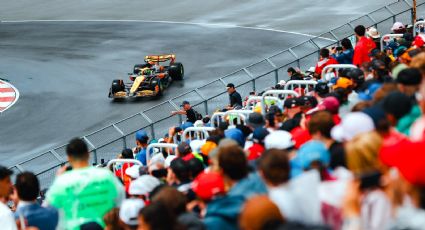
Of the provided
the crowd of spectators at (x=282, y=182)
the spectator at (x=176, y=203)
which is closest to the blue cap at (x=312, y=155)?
the crowd of spectators at (x=282, y=182)

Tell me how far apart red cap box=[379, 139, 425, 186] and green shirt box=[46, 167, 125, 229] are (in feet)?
8.98

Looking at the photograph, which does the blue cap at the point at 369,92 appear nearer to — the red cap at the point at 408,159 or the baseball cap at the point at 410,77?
the baseball cap at the point at 410,77

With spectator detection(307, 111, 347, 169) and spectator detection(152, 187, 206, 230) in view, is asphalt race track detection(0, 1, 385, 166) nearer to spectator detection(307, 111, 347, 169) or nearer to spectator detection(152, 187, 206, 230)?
spectator detection(307, 111, 347, 169)

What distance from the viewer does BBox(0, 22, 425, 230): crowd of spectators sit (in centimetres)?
587

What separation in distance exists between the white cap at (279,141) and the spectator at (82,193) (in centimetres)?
175

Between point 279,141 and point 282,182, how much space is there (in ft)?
8.08

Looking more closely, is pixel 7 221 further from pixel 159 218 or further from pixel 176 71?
pixel 176 71

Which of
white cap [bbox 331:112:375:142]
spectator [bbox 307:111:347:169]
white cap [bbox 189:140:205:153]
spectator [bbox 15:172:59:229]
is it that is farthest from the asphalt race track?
white cap [bbox 331:112:375:142]

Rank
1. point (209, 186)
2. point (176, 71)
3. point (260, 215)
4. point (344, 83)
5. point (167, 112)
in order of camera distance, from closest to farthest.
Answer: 1. point (260, 215)
2. point (209, 186)
3. point (344, 83)
4. point (167, 112)
5. point (176, 71)

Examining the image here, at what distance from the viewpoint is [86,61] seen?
1342 inches

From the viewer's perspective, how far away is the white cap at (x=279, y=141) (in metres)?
8.95

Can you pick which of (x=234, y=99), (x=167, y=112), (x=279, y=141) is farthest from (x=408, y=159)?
(x=167, y=112)

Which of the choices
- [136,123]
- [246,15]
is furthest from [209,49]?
[136,123]

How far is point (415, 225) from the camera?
17.6ft
